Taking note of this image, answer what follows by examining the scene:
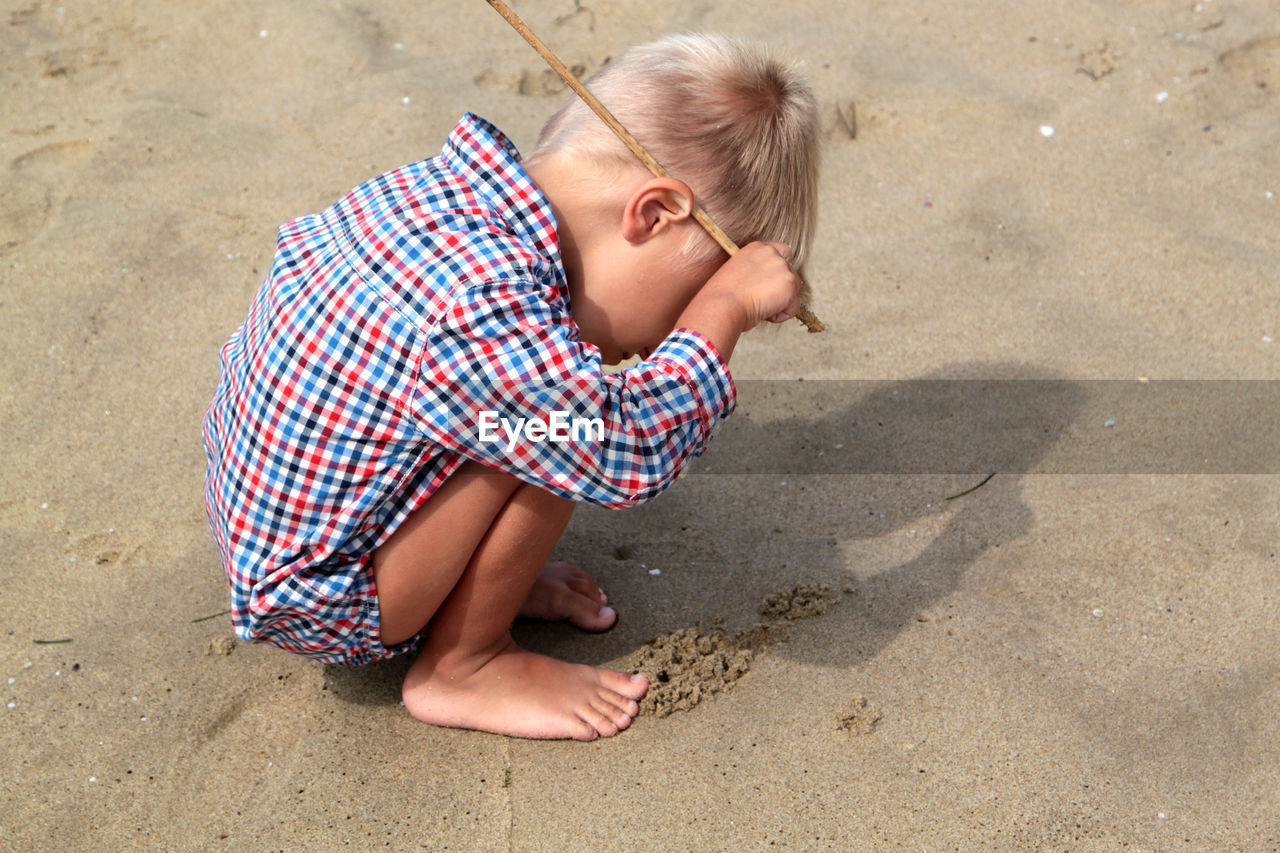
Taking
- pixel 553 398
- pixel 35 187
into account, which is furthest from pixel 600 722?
pixel 35 187

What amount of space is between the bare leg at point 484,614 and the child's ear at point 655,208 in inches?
14.3

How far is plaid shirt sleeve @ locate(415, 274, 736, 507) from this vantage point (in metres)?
1.36

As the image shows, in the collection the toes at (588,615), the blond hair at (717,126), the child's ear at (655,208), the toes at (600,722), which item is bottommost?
Result: the toes at (588,615)

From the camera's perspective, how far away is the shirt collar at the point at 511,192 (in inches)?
58.0

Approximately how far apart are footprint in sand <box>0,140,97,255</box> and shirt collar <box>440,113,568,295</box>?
5.16 ft

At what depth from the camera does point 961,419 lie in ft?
7.29

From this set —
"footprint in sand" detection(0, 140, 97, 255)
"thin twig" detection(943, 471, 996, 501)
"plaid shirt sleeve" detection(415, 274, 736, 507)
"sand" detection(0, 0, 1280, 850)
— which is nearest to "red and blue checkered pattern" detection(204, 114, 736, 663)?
"plaid shirt sleeve" detection(415, 274, 736, 507)

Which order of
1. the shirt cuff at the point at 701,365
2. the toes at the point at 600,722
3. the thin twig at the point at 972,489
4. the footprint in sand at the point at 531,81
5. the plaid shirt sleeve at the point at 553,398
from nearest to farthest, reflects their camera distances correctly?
the plaid shirt sleeve at the point at 553,398 → the shirt cuff at the point at 701,365 → the toes at the point at 600,722 → the thin twig at the point at 972,489 → the footprint in sand at the point at 531,81

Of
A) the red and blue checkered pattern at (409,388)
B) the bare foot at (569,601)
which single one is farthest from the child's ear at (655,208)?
the bare foot at (569,601)

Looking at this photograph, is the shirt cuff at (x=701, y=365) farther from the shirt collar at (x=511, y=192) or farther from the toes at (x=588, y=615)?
the toes at (x=588, y=615)

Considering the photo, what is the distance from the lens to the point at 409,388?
1391 mm

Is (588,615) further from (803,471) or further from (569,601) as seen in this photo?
(803,471)

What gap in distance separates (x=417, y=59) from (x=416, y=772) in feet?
7.03

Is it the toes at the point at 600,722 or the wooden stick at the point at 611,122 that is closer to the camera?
the wooden stick at the point at 611,122
